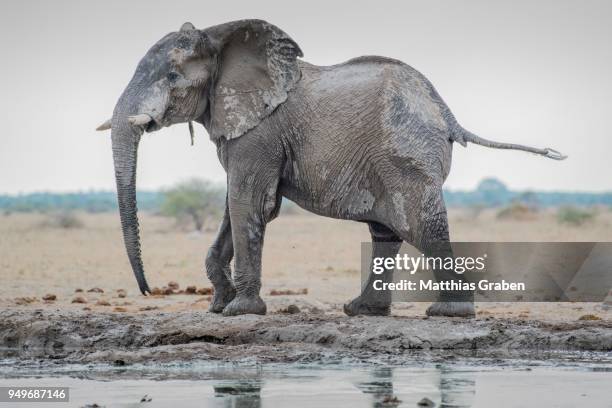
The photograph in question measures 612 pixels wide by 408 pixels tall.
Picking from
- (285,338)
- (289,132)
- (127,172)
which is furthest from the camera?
(289,132)

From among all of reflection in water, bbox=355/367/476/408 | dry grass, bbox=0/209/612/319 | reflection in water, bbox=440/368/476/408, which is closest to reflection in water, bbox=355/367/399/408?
reflection in water, bbox=355/367/476/408

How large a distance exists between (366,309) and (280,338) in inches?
62.4

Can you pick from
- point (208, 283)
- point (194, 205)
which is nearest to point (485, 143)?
point (208, 283)

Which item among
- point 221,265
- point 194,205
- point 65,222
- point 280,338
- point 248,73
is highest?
point 194,205

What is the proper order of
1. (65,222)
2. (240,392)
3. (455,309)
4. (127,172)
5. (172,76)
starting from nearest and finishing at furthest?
(240,392) < (127,172) < (455,309) < (172,76) < (65,222)

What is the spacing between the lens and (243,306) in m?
12.6

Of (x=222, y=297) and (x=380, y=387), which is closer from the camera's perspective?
(x=380, y=387)

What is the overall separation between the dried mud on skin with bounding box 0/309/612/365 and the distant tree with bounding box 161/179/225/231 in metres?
23.9

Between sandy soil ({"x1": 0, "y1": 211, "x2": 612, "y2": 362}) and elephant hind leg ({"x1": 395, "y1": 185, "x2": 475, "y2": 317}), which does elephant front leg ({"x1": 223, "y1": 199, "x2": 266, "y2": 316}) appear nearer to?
sandy soil ({"x1": 0, "y1": 211, "x2": 612, "y2": 362})

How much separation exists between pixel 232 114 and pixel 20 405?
13.8ft

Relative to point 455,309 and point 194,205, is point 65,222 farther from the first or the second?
point 455,309

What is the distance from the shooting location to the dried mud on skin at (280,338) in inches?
440

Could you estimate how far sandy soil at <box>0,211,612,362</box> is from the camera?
39.3 feet

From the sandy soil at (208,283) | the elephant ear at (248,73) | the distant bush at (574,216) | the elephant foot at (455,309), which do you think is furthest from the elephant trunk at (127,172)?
the distant bush at (574,216)
